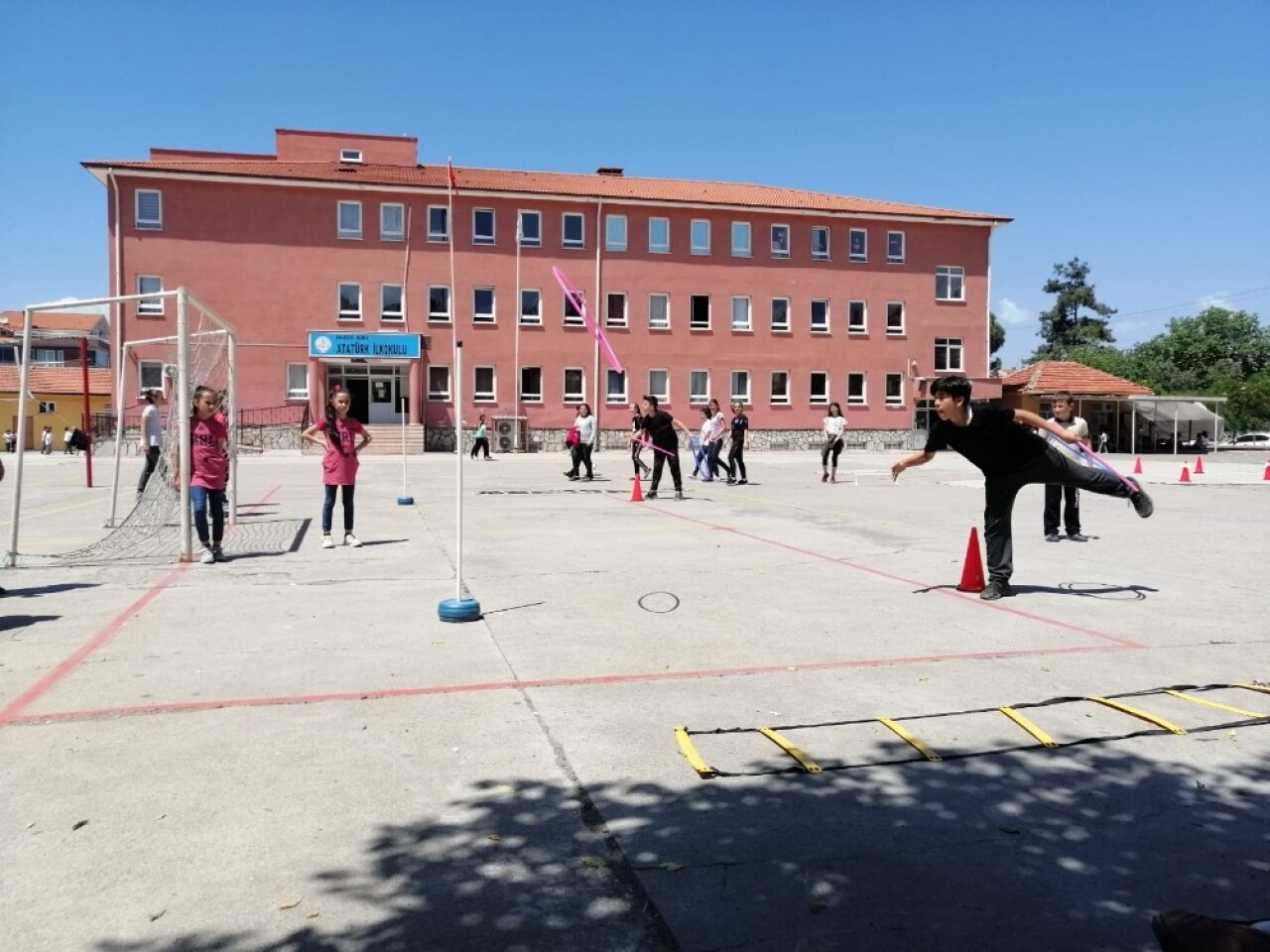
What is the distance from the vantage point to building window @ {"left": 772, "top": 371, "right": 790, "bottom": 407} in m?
49.9

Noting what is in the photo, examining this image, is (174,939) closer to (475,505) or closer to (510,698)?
(510,698)

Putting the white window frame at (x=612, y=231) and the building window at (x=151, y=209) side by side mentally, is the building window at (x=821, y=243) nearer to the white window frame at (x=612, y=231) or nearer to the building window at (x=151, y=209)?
the white window frame at (x=612, y=231)

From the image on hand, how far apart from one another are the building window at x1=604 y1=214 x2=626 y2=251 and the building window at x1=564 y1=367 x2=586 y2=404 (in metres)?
6.05

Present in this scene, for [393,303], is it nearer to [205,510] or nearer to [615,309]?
[615,309]

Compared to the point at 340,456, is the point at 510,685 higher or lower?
lower

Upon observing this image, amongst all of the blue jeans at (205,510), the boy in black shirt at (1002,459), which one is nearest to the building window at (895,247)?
the boy in black shirt at (1002,459)

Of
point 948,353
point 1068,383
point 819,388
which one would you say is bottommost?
point 819,388

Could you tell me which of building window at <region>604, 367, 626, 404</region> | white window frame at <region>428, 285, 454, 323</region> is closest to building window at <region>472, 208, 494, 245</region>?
white window frame at <region>428, 285, 454, 323</region>

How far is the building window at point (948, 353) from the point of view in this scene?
5169 cm

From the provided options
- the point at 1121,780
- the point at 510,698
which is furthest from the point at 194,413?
the point at 1121,780

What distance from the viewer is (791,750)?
4.43 m

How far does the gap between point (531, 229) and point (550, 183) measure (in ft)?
11.8

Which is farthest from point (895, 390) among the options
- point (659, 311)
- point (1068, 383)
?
point (659, 311)

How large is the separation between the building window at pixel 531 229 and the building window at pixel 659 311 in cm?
598
